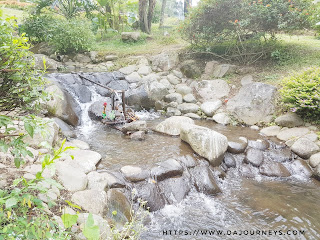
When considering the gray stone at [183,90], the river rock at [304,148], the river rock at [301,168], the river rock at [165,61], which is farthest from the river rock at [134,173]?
the river rock at [165,61]

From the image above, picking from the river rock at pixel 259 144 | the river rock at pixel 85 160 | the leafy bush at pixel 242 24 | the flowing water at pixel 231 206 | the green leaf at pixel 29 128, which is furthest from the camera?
the leafy bush at pixel 242 24

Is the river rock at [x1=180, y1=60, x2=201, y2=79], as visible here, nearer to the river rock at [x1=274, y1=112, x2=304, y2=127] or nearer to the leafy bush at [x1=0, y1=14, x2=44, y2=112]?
the river rock at [x1=274, y1=112, x2=304, y2=127]

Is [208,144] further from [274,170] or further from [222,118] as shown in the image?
[222,118]

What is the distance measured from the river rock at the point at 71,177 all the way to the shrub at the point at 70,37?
31.2 feet

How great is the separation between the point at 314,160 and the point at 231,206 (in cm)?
265

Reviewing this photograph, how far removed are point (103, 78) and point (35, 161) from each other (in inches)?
285

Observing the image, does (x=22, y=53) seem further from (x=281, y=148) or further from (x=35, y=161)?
(x=281, y=148)

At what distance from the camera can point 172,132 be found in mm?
6660

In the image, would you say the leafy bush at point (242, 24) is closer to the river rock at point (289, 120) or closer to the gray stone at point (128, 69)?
the gray stone at point (128, 69)

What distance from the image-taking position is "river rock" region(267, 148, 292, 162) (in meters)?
5.80

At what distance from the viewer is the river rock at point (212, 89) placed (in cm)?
907

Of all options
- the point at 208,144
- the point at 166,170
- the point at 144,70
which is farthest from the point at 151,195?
the point at 144,70

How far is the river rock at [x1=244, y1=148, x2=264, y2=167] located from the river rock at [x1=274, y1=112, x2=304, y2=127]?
5.26 feet

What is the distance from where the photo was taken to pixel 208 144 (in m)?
5.34
